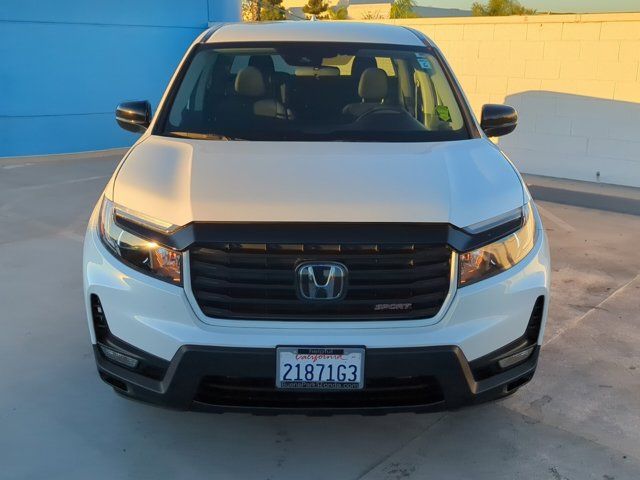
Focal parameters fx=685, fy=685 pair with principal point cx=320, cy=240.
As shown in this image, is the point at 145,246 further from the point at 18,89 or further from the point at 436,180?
the point at 18,89

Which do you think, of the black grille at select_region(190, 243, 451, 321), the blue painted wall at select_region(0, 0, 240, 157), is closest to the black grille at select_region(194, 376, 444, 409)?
the black grille at select_region(190, 243, 451, 321)

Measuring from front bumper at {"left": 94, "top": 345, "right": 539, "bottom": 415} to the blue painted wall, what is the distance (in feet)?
29.9

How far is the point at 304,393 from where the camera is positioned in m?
2.60

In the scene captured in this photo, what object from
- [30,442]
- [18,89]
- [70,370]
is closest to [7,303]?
[70,370]

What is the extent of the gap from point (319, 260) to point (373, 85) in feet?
5.89

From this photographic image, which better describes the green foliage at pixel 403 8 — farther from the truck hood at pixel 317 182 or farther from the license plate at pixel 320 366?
the license plate at pixel 320 366

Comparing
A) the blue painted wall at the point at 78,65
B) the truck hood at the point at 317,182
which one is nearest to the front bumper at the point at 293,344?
the truck hood at the point at 317,182

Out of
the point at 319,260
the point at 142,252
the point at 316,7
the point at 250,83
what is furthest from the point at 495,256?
the point at 316,7

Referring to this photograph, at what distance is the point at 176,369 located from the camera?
8.39 feet

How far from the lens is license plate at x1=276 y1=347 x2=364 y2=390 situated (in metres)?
2.53

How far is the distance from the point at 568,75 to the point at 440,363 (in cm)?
829

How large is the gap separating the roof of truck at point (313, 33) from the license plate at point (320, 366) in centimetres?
229

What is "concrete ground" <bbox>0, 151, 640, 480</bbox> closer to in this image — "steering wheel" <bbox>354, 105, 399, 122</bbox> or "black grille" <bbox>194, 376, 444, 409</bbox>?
"black grille" <bbox>194, 376, 444, 409</bbox>

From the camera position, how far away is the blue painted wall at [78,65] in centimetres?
1045
